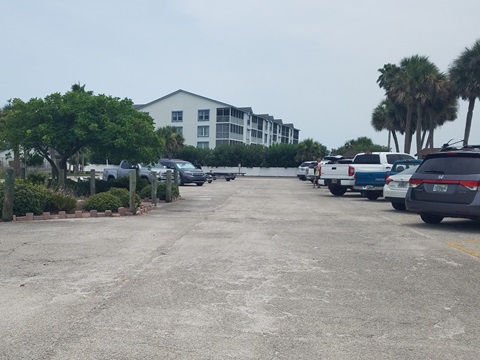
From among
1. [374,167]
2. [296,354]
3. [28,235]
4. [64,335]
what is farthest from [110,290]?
[374,167]

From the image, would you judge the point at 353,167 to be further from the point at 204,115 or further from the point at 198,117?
the point at 198,117

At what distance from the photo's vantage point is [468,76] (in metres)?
38.5

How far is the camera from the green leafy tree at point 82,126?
17766mm

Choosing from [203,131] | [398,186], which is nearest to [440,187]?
[398,186]

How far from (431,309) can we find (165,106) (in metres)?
82.1

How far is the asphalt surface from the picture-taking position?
4.50 meters

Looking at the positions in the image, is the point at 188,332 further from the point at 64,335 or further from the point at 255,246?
the point at 255,246

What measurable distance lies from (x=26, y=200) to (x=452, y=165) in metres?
9.66

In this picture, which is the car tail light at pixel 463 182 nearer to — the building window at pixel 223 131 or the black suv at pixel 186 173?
the black suv at pixel 186 173

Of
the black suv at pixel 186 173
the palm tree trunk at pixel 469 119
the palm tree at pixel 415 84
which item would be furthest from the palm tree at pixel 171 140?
the palm tree trunk at pixel 469 119

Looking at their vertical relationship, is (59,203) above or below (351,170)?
below

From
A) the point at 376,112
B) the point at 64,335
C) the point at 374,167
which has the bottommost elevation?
the point at 64,335

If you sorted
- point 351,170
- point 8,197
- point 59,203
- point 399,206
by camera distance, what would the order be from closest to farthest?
point 8,197, point 59,203, point 399,206, point 351,170

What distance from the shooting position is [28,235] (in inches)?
399
